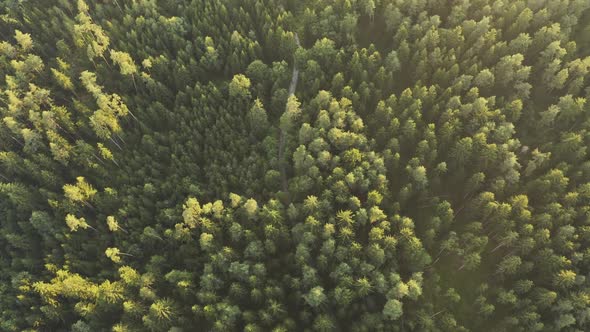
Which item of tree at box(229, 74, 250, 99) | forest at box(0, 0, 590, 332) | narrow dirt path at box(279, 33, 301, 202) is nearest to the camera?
forest at box(0, 0, 590, 332)

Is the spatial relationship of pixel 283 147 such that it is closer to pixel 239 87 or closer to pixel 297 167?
pixel 297 167

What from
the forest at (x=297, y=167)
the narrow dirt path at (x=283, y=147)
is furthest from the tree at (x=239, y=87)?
the narrow dirt path at (x=283, y=147)

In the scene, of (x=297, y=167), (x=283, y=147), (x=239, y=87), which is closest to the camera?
(x=297, y=167)

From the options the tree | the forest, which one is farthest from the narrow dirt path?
the tree

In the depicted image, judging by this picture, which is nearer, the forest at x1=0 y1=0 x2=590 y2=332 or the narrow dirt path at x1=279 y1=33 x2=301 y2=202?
the forest at x1=0 y1=0 x2=590 y2=332

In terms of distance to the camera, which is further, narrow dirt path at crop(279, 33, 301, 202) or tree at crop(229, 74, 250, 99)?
tree at crop(229, 74, 250, 99)

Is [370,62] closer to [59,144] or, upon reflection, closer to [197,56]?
[197,56]

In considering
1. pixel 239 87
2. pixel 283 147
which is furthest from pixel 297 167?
pixel 239 87

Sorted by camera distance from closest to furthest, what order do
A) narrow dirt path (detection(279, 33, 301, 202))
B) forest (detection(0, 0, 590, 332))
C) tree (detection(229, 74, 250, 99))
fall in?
1. forest (detection(0, 0, 590, 332))
2. narrow dirt path (detection(279, 33, 301, 202))
3. tree (detection(229, 74, 250, 99))

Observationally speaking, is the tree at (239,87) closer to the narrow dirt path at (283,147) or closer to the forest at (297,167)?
the forest at (297,167)

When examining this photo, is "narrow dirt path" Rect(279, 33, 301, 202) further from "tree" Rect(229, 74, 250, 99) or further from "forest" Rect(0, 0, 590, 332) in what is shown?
"tree" Rect(229, 74, 250, 99)
